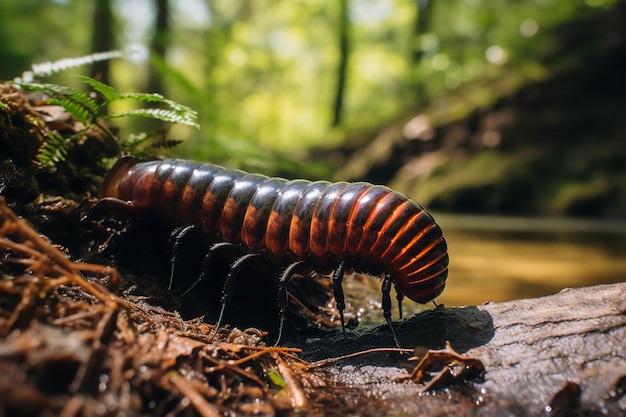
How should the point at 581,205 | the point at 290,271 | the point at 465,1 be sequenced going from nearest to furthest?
the point at 290,271
the point at 581,205
the point at 465,1

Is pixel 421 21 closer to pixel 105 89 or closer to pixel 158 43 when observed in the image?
pixel 158 43

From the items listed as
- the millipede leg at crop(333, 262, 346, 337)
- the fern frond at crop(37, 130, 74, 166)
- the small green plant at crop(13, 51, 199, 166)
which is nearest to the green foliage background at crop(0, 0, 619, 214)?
the small green plant at crop(13, 51, 199, 166)

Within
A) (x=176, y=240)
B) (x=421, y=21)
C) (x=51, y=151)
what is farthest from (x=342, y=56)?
(x=176, y=240)

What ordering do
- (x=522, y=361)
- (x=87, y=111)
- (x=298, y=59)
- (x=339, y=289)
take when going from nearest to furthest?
(x=522, y=361), (x=339, y=289), (x=87, y=111), (x=298, y=59)

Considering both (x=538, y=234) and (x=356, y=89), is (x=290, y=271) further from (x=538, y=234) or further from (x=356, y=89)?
(x=356, y=89)

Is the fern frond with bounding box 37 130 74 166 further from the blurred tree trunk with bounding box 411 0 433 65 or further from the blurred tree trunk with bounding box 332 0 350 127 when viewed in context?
the blurred tree trunk with bounding box 332 0 350 127

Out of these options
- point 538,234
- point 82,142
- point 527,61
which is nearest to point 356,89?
point 527,61
